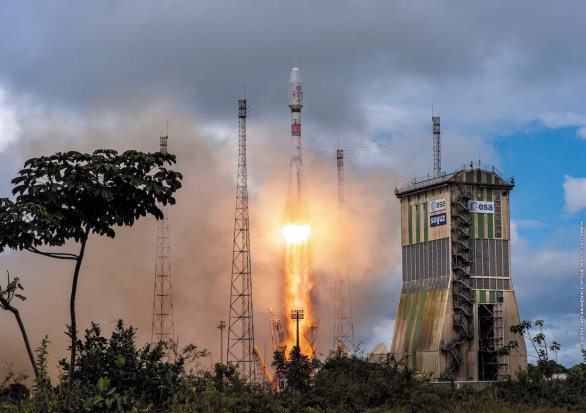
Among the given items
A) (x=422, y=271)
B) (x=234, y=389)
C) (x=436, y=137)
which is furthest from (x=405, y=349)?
(x=234, y=389)

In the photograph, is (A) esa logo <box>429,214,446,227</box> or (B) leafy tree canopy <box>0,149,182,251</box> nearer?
(B) leafy tree canopy <box>0,149,182,251</box>

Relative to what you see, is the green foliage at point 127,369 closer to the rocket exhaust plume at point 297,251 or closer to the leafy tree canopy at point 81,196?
the leafy tree canopy at point 81,196

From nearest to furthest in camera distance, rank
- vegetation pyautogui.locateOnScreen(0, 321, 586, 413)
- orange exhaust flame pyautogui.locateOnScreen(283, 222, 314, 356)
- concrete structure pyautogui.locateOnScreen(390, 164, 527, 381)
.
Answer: vegetation pyautogui.locateOnScreen(0, 321, 586, 413)
concrete structure pyautogui.locateOnScreen(390, 164, 527, 381)
orange exhaust flame pyautogui.locateOnScreen(283, 222, 314, 356)

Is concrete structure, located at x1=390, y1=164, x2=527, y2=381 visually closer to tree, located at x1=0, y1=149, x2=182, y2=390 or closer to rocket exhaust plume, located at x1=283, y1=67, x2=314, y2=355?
rocket exhaust plume, located at x1=283, y1=67, x2=314, y2=355

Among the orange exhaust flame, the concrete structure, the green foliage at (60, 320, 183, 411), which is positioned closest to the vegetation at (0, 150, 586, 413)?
the green foliage at (60, 320, 183, 411)

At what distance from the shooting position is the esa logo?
129m

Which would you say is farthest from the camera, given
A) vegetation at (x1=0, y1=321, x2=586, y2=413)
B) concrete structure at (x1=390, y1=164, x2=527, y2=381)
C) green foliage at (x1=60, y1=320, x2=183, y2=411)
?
concrete structure at (x1=390, y1=164, x2=527, y2=381)

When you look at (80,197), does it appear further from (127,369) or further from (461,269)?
(461,269)

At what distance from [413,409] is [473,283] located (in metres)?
82.8

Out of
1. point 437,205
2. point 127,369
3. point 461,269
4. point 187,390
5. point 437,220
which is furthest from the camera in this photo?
point 437,220

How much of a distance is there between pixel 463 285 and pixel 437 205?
1191 cm

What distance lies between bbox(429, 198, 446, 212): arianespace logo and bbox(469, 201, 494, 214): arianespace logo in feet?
12.4

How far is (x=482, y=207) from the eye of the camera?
12962cm

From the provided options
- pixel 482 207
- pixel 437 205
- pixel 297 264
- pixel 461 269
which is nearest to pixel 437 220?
pixel 437 205
